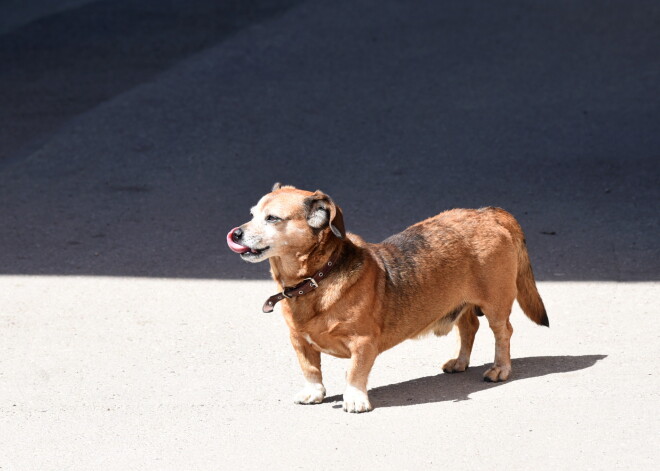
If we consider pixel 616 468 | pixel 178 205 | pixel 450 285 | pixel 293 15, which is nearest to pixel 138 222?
pixel 178 205

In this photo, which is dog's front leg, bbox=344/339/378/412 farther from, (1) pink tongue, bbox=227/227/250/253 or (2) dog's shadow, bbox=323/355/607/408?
(1) pink tongue, bbox=227/227/250/253

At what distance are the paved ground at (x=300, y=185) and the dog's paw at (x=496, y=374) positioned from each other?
0.09 metres

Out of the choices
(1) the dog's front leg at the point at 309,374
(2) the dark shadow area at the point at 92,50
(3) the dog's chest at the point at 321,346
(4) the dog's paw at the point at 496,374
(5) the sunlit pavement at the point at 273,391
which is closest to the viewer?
(5) the sunlit pavement at the point at 273,391

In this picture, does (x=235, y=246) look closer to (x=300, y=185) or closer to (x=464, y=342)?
(x=464, y=342)

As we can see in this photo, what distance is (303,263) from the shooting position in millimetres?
5551

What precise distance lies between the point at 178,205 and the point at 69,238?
1148 millimetres

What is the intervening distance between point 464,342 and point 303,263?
1.24 meters

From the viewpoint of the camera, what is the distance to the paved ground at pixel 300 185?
540cm

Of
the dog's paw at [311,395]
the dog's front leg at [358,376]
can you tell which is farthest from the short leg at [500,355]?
the dog's paw at [311,395]

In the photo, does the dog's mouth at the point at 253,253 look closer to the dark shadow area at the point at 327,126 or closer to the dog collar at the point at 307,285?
the dog collar at the point at 307,285

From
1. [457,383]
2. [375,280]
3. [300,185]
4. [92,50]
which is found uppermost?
[92,50]

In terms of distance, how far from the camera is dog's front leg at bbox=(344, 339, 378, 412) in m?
5.56

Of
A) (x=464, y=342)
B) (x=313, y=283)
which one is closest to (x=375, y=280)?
(x=313, y=283)

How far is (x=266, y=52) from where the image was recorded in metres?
14.1
